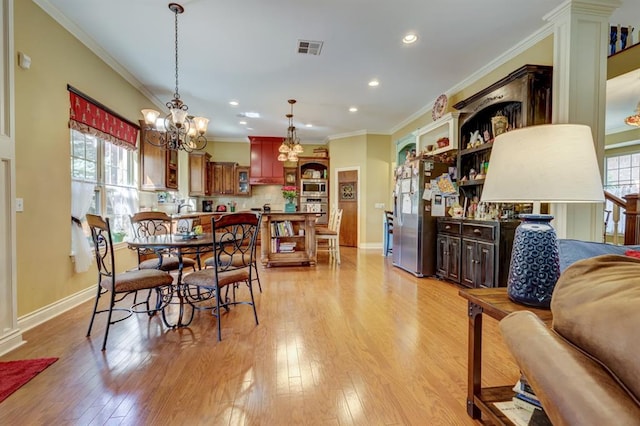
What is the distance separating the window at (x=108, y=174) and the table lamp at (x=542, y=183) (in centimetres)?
405

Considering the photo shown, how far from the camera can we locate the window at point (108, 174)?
328 centimetres

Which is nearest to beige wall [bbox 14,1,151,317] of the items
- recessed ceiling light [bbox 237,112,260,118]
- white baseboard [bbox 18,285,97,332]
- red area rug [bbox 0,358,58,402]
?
white baseboard [bbox 18,285,97,332]

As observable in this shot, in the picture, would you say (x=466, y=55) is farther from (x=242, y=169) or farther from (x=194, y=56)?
(x=242, y=169)

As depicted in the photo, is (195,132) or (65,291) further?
(195,132)

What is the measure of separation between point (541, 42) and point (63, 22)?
501 cm

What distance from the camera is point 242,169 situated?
7.85 meters

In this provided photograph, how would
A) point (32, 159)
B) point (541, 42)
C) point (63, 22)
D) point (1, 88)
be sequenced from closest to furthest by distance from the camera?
point (1, 88), point (32, 159), point (63, 22), point (541, 42)

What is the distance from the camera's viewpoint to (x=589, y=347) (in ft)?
1.89

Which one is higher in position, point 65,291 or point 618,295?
point 618,295

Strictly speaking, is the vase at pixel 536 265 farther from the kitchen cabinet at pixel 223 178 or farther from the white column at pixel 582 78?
the kitchen cabinet at pixel 223 178

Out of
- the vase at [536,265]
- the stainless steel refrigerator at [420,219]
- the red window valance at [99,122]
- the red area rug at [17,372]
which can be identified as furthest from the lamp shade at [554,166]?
the red window valance at [99,122]

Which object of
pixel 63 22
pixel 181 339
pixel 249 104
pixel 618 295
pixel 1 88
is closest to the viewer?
pixel 618 295

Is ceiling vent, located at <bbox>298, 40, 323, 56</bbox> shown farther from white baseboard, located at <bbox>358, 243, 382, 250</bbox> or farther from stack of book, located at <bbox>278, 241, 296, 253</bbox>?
white baseboard, located at <bbox>358, 243, 382, 250</bbox>

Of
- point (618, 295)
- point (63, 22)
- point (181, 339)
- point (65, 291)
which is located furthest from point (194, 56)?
point (618, 295)
